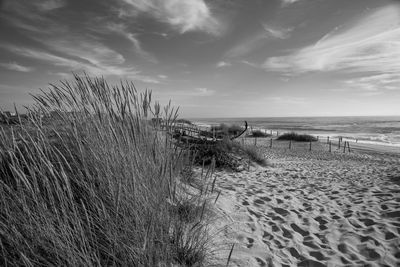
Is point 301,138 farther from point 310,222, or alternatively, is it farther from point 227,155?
point 310,222

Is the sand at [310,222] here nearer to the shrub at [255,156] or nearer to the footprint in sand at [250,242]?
the footprint in sand at [250,242]

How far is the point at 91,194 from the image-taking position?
144 cm

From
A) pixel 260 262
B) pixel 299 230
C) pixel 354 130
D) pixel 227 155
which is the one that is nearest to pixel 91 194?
pixel 260 262

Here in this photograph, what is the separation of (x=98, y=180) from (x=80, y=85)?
87cm

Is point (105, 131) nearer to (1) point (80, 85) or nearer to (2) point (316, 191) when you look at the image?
(1) point (80, 85)

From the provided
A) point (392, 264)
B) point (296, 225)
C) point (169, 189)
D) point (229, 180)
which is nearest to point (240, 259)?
point (169, 189)

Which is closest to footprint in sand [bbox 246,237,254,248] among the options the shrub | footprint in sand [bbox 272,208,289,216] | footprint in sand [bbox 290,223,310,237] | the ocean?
footprint in sand [bbox 290,223,310,237]

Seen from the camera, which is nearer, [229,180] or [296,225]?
[296,225]

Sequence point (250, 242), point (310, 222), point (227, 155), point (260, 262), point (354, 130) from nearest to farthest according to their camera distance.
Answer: point (260, 262), point (250, 242), point (310, 222), point (227, 155), point (354, 130)

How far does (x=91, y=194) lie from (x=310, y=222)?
3.19 meters

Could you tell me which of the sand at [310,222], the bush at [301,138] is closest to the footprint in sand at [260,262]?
the sand at [310,222]

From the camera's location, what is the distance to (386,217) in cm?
339

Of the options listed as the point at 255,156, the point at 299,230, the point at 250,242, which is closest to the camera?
the point at 250,242

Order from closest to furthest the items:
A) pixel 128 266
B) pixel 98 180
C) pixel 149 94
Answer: pixel 128 266, pixel 98 180, pixel 149 94
